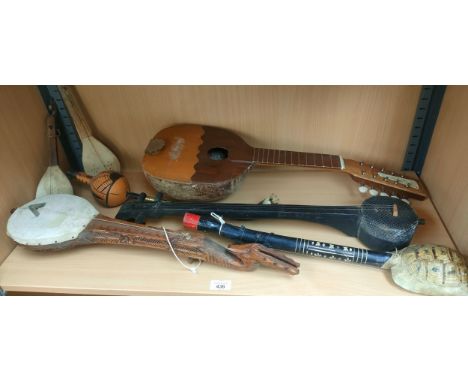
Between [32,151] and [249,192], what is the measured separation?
0.56 m

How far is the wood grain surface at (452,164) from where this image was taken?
2.43 feet

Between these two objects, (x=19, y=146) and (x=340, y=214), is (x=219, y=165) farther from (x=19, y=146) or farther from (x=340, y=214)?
(x=19, y=146)

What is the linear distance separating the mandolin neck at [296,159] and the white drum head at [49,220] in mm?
425

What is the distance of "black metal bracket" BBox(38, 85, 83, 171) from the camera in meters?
0.90

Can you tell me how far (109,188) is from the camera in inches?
35.4

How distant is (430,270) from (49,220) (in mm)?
807

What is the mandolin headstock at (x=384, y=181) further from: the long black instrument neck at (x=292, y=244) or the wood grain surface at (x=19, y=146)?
the wood grain surface at (x=19, y=146)

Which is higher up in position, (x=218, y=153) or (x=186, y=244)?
(x=218, y=153)

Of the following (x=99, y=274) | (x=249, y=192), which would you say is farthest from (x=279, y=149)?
(x=99, y=274)

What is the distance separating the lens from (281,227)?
856mm

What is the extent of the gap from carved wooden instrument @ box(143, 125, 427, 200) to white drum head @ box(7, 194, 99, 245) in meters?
0.18

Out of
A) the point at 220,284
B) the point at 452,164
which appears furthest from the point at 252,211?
the point at 452,164

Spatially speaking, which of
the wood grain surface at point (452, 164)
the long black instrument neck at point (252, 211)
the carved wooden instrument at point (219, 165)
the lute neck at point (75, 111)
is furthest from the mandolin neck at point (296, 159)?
the lute neck at point (75, 111)

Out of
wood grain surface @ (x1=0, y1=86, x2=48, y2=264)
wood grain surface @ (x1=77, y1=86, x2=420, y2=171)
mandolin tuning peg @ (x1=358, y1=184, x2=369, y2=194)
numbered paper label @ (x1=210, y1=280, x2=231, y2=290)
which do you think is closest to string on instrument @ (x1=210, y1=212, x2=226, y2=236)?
numbered paper label @ (x1=210, y1=280, x2=231, y2=290)
